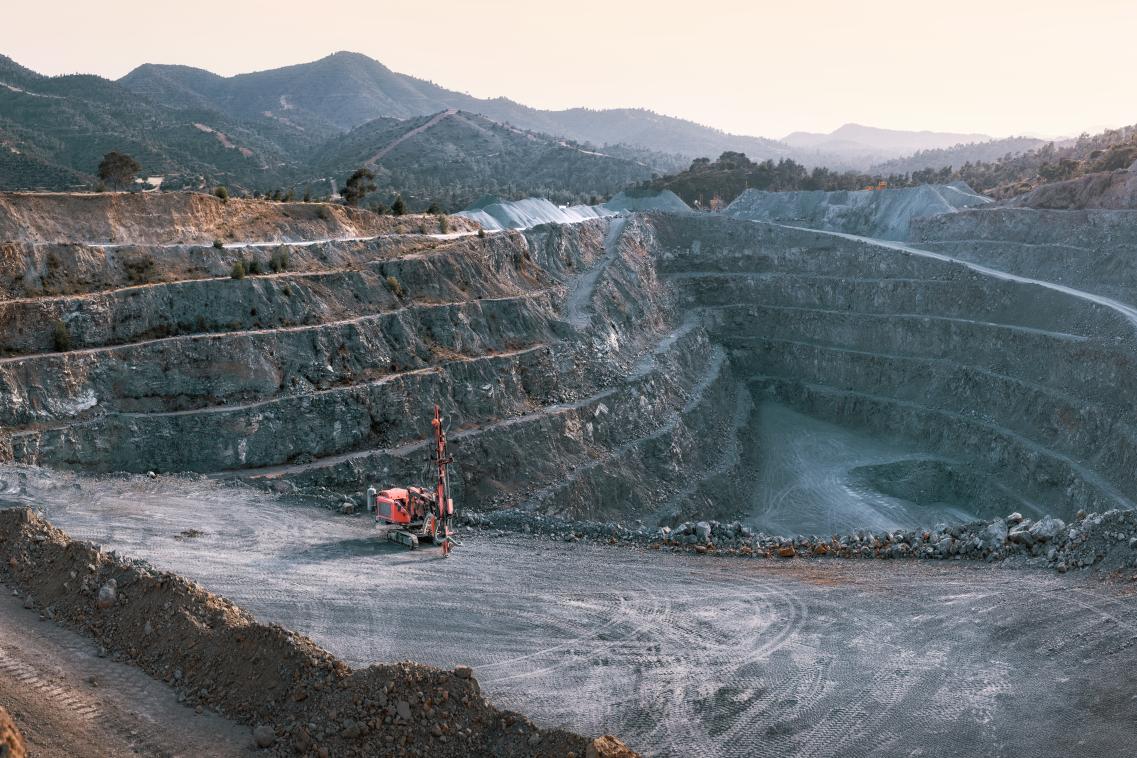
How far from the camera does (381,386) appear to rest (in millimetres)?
29672

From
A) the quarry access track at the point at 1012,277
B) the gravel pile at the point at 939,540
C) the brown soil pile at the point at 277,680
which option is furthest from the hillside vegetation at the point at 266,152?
Result: the brown soil pile at the point at 277,680

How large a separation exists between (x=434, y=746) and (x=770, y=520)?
28144 millimetres

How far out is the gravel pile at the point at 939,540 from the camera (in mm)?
18625

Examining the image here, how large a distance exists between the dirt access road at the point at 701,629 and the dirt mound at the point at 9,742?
21.0 feet

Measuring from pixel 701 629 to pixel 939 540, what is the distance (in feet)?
24.7

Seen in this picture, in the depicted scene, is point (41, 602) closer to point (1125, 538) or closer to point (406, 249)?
point (1125, 538)

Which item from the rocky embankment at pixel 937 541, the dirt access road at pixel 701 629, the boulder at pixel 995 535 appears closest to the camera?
the dirt access road at pixel 701 629

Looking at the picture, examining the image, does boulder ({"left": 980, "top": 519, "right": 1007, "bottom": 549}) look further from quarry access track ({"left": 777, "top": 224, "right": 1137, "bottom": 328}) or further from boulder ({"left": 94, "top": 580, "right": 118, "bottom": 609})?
quarry access track ({"left": 777, "top": 224, "right": 1137, "bottom": 328})

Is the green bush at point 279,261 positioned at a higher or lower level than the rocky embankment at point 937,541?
higher

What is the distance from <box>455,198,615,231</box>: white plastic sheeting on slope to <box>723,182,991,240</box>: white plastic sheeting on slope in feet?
65.5

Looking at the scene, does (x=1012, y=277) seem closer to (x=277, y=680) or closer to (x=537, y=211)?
(x=537, y=211)

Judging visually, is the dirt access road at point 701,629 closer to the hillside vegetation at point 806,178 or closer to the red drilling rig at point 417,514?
the red drilling rig at point 417,514

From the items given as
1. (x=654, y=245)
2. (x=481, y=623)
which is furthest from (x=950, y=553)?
(x=654, y=245)

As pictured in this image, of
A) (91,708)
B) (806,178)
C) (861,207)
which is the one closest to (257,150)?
(806,178)
